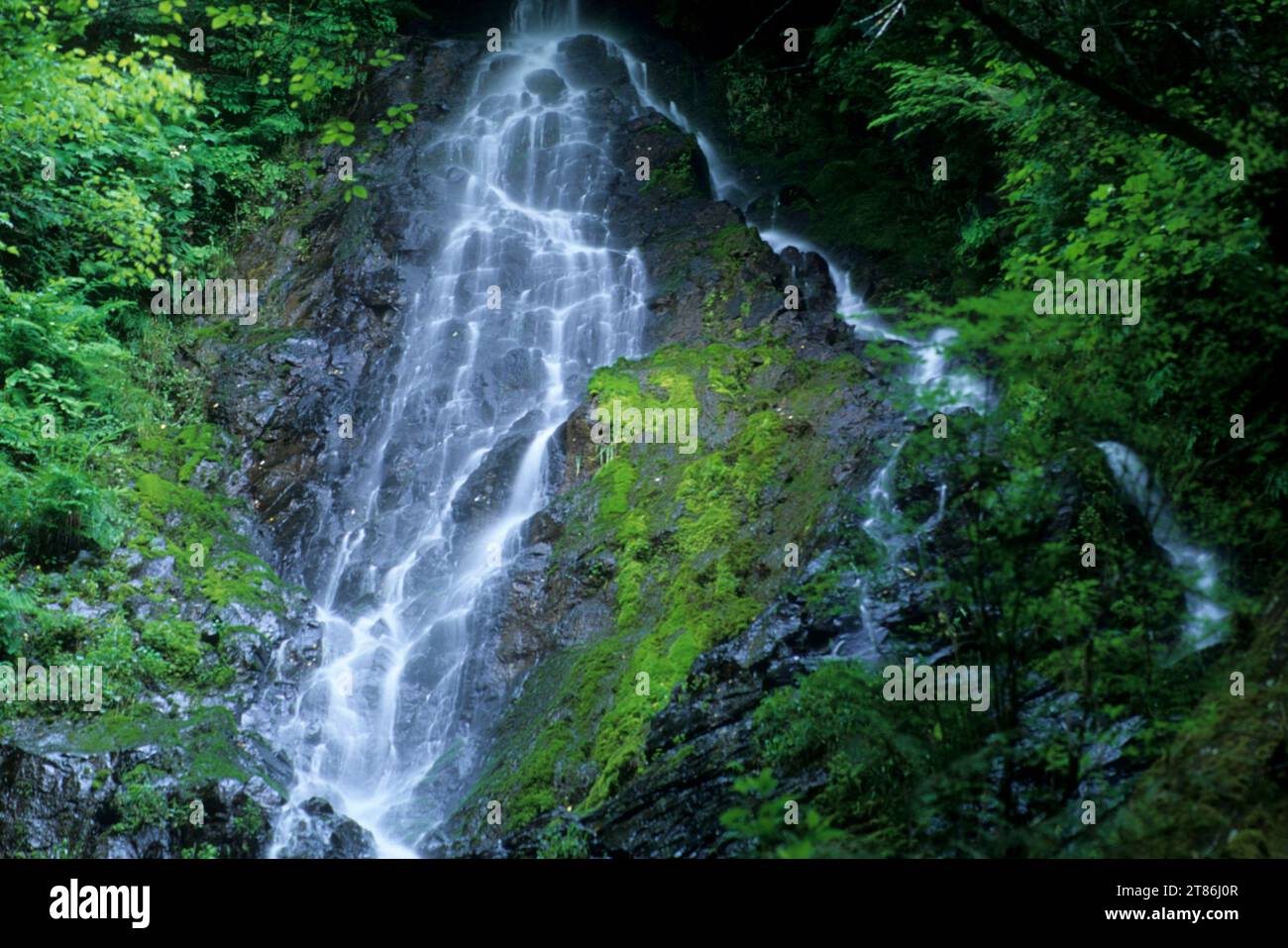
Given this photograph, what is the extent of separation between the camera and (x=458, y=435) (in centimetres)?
1366

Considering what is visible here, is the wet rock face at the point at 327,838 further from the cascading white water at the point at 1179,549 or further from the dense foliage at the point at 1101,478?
the cascading white water at the point at 1179,549

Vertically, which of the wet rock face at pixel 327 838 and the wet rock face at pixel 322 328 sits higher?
the wet rock face at pixel 322 328

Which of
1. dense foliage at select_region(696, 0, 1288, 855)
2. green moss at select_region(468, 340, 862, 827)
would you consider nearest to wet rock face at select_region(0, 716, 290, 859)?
green moss at select_region(468, 340, 862, 827)

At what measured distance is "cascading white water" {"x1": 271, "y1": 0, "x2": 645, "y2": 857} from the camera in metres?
10.2

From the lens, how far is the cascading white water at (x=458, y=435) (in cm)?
1018

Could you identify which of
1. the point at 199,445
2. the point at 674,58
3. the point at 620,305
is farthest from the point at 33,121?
the point at 674,58

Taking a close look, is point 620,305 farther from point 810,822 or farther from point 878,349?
point 810,822

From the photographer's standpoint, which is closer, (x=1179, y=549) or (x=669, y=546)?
(x=1179, y=549)

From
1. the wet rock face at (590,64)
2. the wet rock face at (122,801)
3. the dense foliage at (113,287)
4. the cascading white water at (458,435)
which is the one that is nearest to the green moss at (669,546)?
the cascading white water at (458,435)

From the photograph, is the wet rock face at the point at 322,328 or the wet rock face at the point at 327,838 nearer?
the wet rock face at the point at 327,838

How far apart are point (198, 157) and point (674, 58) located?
1092 cm

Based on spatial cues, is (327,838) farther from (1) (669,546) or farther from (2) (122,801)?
(1) (669,546)

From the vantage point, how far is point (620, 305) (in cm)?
1470

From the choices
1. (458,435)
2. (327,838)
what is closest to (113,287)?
(458,435)
